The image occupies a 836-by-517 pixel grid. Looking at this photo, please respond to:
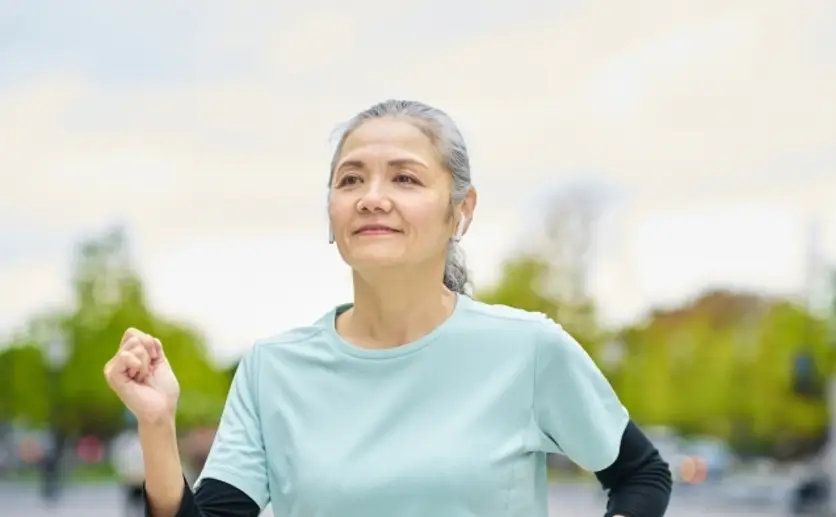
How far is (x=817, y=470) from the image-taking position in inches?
1150

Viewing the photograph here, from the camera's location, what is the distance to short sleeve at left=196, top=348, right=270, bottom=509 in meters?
2.91

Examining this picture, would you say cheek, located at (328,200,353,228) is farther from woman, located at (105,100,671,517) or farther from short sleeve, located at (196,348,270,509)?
short sleeve, located at (196,348,270,509)

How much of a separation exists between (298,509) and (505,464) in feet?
1.32

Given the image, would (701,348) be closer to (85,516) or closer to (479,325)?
(85,516)

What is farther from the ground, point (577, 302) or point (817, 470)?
point (577, 302)

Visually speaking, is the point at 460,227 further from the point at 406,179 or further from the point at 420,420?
the point at 420,420

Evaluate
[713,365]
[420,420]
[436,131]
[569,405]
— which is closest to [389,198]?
[436,131]

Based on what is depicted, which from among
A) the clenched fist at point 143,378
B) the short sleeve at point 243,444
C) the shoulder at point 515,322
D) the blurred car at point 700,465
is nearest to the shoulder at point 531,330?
the shoulder at point 515,322

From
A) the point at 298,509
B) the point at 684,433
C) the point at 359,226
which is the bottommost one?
the point at 684,433

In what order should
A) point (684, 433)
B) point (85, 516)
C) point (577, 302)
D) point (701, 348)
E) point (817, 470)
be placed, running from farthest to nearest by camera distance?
point (684, 433) < point (701, 348) < point (577, 302) < point (817, 470) < point (85, 516)

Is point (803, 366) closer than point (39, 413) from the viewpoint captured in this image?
Yes

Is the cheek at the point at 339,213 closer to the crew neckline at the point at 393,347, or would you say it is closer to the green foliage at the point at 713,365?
the crew neckline at the point at 393,347

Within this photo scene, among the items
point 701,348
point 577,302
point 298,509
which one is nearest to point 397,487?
point 298,509

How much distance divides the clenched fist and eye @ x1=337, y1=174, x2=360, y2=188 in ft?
1.70
